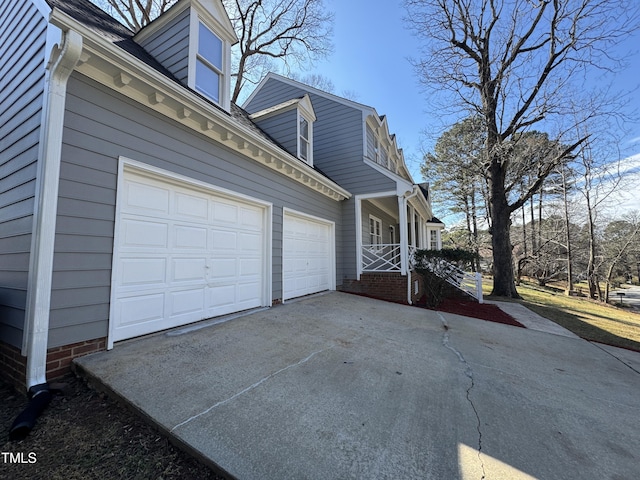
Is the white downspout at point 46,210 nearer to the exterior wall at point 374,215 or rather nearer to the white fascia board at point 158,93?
the white fascia board at point 158,93

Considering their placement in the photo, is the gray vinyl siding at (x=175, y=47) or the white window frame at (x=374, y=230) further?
the white window frame at (x=374, y=230)

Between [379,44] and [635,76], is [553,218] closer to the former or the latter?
[635,76]

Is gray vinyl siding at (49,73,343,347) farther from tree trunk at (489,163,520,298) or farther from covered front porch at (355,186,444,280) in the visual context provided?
tree trunk at (489,163,520,298)

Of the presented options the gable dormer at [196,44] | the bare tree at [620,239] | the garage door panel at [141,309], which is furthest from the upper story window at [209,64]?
the bare tree at [620,239]

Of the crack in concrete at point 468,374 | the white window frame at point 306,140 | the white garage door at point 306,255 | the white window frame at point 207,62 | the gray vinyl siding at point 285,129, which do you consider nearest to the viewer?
the crack in concrete at point 468,374

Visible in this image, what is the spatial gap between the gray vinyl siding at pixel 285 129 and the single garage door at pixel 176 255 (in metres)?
3.20

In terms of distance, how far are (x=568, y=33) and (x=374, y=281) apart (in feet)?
37.0

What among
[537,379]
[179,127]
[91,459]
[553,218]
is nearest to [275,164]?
[179,127]

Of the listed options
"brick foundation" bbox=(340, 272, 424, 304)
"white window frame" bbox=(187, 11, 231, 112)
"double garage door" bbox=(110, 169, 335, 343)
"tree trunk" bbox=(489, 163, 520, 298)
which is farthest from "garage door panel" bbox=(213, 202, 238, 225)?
"tree trunk" bbox=(489, 163, 520, 298)

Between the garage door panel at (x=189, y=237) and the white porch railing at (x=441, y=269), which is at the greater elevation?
the garage door panel at (x=189, y=237)

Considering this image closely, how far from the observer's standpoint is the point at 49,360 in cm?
271

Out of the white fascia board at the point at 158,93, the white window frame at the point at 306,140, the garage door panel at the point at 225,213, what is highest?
the white window frame at the point at 306,140

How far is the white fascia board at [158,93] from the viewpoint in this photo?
301 centimetres

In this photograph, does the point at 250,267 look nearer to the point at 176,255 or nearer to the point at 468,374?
the point at 176,255
